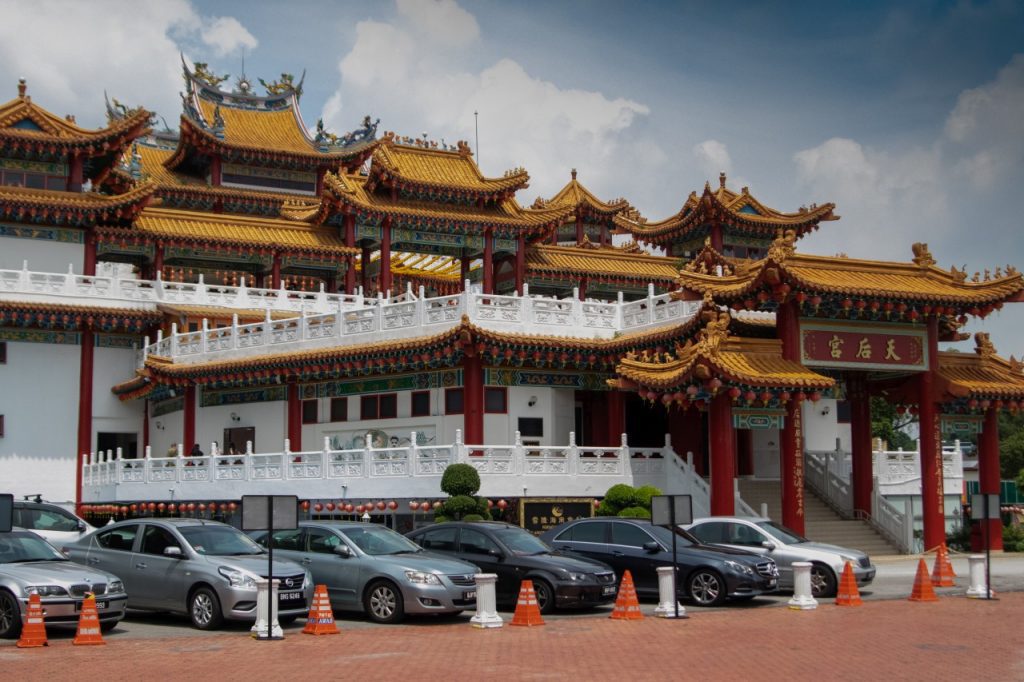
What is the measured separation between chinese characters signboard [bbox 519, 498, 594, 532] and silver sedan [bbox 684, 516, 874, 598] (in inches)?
285

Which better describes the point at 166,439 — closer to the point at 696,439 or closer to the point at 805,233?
A: the point at 696,439

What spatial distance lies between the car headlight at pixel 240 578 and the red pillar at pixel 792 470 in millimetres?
14911

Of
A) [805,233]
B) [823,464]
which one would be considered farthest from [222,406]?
[805,233]

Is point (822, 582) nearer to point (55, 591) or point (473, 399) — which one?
point (473, 399)

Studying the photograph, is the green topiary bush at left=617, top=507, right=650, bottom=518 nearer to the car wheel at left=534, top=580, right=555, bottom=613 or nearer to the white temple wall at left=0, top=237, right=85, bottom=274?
the car wheel at left=534, top=580, right=555, bottom=613

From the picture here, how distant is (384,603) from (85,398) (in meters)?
25.4

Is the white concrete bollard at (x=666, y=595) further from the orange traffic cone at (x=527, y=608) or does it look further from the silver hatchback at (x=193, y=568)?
the silver hatchback at (x=193, y=568)

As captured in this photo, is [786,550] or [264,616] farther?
[786,550]

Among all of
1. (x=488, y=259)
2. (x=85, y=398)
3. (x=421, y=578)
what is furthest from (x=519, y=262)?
(x=421, y=578)

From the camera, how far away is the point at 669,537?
21109mm

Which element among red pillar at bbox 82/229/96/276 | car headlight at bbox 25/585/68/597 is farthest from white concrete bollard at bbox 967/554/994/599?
red pillar at bbox 82/229/96/276

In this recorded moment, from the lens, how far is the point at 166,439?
4034 centimetres

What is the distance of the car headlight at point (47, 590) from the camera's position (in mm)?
16344

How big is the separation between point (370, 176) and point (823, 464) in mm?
19151
